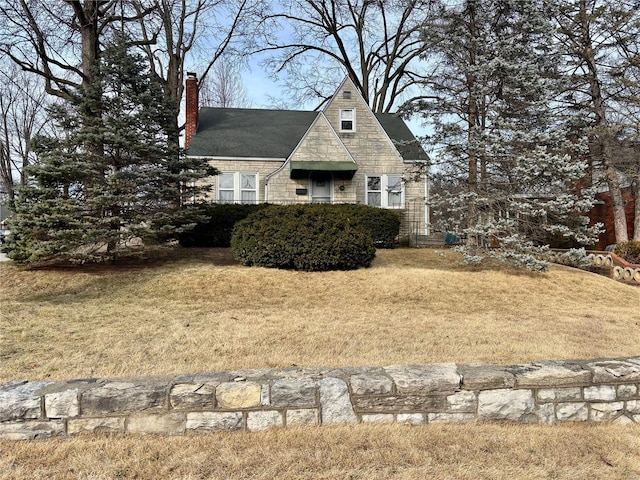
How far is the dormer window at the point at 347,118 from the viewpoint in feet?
55.0

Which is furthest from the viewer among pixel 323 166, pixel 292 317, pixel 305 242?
pixel 323 166

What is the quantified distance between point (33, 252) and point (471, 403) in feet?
28.6

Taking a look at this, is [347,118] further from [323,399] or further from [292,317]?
[323,399]

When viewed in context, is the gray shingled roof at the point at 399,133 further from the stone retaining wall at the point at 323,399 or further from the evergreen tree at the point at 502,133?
the stone retaining wall at the point at 323,399

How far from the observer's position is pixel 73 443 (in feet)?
8.49

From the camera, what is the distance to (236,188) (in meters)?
15.8

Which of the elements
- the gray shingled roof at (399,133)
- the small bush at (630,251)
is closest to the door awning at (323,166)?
the gray shingled roof at (399,133)

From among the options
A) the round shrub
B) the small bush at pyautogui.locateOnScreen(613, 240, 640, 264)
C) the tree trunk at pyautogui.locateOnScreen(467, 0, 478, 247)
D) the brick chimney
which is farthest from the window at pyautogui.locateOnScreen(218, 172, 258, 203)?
the small bush at pyautogui.locateOnScreen(613, 240, 640, 264)

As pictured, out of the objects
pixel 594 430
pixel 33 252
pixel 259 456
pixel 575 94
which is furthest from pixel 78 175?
pixel 575 94

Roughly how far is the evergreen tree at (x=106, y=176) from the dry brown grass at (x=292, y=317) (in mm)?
798

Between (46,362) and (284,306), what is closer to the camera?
(46,362)

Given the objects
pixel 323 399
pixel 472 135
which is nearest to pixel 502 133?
pixel 472 135

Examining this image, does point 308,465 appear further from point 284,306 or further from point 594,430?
point 284,306

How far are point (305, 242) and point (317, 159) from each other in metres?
7.00
